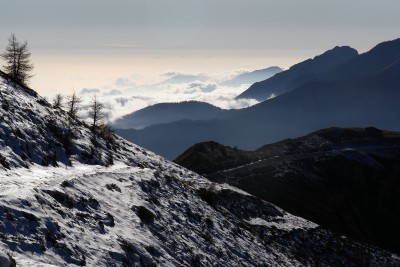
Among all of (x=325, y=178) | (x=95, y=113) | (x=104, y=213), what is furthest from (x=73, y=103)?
(x=325, y=178)

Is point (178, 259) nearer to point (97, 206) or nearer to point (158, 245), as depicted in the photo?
point (158, 245)

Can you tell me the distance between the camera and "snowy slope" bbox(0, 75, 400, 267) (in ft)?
78.2

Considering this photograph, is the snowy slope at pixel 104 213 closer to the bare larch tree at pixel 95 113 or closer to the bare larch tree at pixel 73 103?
the bare larch tree at pixel 95 113

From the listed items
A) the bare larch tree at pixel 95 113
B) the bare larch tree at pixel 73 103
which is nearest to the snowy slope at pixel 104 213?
the bare larch tree at pixel 95 113

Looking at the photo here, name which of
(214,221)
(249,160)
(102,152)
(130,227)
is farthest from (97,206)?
(249,160)

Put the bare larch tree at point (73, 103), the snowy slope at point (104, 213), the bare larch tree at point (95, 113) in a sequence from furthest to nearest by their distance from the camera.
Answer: the bare larch tree at point (73, 103), the bare larch tree at point (95, 113), the snowy slope at point (104, 213)

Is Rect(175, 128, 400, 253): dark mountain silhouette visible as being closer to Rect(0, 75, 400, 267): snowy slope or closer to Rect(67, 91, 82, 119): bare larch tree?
Rect(67, 91, 82, 119): bare larch tree

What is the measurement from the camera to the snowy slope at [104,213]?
23844 millimetres

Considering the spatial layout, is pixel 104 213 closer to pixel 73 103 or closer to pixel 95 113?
pixel 95 113

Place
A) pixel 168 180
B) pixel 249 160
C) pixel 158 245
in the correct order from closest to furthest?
pixel 158 245
pixel 168 180
pixel 249 160

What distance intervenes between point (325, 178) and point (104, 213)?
117065 millimetres

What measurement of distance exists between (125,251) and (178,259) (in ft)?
18.9

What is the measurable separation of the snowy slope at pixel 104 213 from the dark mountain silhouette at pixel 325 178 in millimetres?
41675

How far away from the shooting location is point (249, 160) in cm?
13175
